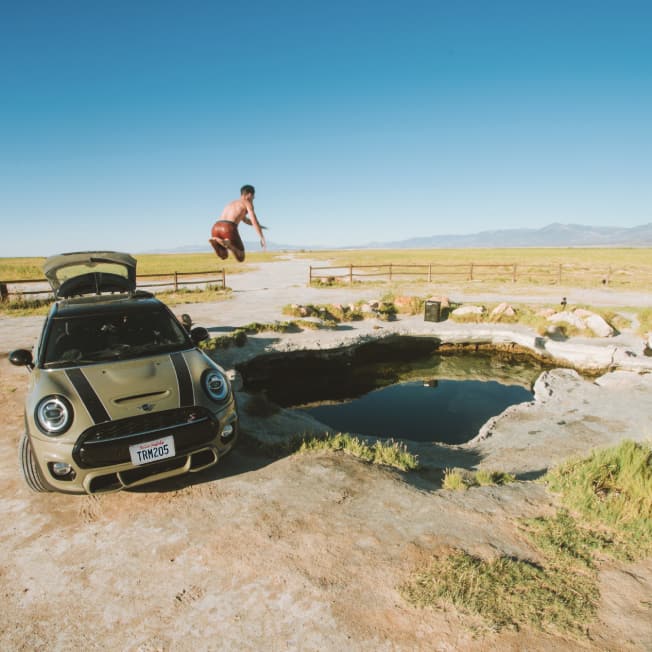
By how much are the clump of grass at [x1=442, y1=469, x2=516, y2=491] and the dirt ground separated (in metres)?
0.18

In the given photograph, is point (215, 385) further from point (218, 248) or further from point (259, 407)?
point (259, 407)

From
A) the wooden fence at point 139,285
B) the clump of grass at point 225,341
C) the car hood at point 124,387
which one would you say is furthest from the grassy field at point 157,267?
the car hood at point 124,387

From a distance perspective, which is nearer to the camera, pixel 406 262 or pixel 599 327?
pixel 599 327

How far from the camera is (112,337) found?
219 inches

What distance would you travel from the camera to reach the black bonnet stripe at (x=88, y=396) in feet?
12.1

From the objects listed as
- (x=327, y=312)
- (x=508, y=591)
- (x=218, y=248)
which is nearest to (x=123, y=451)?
(x=218, y=248)

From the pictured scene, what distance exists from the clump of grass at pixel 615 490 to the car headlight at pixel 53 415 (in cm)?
480

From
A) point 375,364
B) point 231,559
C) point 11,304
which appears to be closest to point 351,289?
point 375,364

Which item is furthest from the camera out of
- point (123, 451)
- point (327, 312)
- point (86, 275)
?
point (327, 312)

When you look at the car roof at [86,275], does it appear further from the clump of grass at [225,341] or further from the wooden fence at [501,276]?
the wooden fence at [501,276]

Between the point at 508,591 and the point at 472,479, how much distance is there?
190 centimetres

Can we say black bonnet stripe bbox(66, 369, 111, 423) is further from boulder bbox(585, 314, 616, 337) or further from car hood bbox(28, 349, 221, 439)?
boulder bbox(585, 314, 616, 337)

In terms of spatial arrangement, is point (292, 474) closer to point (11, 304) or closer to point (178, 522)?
point (178, 522)

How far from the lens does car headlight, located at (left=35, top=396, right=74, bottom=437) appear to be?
3.65m
